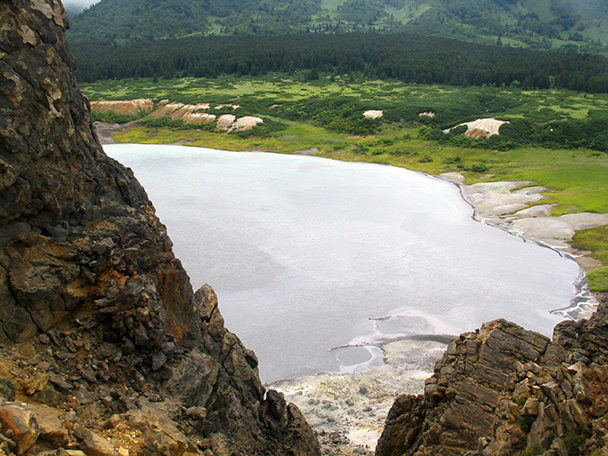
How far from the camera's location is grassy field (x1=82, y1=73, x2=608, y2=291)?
62.5 meters

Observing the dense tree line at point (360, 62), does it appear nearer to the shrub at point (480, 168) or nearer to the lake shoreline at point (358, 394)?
the shrub at point (480, 168)

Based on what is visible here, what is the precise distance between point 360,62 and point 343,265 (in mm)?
116247

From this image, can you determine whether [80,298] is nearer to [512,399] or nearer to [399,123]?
[512,399]

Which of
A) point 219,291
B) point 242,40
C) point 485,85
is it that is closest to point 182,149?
point 219,291

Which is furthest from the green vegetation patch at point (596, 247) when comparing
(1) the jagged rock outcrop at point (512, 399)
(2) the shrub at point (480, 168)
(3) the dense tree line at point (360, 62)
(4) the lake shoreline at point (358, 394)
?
(3) the dense tree line at point (360, 62)

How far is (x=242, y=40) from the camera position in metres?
174

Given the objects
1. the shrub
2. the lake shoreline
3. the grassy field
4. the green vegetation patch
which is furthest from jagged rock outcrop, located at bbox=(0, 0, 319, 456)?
the shrub

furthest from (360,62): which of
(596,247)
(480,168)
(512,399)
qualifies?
(512,399)

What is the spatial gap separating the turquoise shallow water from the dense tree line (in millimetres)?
79635

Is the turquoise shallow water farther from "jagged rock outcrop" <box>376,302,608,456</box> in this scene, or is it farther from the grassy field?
"jagged rock outcrop" <box>376,302,608,456</box>

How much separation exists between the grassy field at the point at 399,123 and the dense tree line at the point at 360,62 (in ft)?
22.0

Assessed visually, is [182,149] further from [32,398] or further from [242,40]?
[242,40]

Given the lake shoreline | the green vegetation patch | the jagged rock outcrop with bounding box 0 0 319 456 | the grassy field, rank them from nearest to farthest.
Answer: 1. the jagged rock outcrop with bounding box 0 0 319 456
2. the lake shoreline
3. the green vegetation patch
4. the grassy field

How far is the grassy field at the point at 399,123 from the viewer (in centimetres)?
6253
